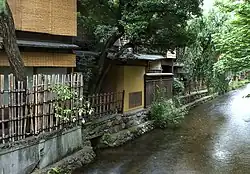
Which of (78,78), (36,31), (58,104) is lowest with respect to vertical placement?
(58,104)

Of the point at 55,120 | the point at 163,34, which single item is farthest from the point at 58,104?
the point at 163,34

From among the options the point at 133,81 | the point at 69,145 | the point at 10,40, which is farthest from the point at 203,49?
Result: the point at 10,40

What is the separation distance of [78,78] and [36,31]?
205cm

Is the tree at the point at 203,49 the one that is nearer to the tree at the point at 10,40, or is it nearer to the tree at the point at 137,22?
the tree at the point at 137,22

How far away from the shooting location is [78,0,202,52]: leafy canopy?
12031 millimetres

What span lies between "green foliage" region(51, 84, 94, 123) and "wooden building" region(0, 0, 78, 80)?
5.75 feet

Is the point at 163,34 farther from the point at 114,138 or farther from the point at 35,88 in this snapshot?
the point at 35,88

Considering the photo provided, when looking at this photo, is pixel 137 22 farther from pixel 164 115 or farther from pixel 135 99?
pixel 164 115

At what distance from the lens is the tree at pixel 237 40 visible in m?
15.4

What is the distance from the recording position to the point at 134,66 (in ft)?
57.2

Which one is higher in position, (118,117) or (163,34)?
(163,34)

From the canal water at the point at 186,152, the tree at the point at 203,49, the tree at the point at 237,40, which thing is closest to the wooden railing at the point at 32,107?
the canal water at the point at 186,152

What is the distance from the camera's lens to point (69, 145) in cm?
1014

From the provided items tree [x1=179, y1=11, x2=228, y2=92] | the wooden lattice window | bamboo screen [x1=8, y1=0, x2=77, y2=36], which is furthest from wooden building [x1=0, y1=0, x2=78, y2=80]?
tree [x1=179, y1=11, x2=228, y2=92]
